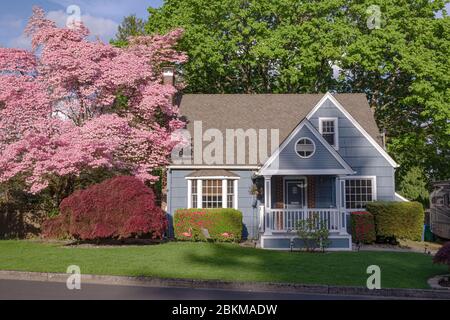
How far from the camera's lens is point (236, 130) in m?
23.6

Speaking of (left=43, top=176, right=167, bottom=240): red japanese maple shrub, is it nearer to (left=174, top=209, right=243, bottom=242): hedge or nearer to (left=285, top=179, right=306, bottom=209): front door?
(left=174, top=209, right=243, bottom=242): hedge

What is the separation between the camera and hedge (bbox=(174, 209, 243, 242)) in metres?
20.0

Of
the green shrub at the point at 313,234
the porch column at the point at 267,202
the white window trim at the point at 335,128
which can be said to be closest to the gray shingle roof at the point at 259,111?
the white window trim at the point at 335,128

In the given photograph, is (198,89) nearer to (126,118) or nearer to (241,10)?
(241,10)

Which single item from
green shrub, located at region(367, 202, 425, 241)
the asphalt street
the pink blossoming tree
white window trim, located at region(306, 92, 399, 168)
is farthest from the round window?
the asphalt street

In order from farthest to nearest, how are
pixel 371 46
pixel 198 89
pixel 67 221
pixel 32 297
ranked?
1. pixel 198 89
2. pixel 371 46
3. pixel 67 221
4. pixel 32 297

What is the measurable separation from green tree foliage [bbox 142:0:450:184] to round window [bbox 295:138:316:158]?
11594mm

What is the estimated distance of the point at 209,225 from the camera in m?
20.0

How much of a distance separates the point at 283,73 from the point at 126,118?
1458 centimetres

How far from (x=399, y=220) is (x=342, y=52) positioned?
14.4 metres

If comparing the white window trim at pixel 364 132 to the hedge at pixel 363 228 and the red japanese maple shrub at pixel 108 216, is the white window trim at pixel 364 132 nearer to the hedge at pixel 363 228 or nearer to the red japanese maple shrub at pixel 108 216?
the hedge at pixel 363 228

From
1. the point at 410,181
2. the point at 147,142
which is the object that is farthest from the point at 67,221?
the point at 410,181

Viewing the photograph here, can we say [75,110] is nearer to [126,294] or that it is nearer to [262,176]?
[262,176]
